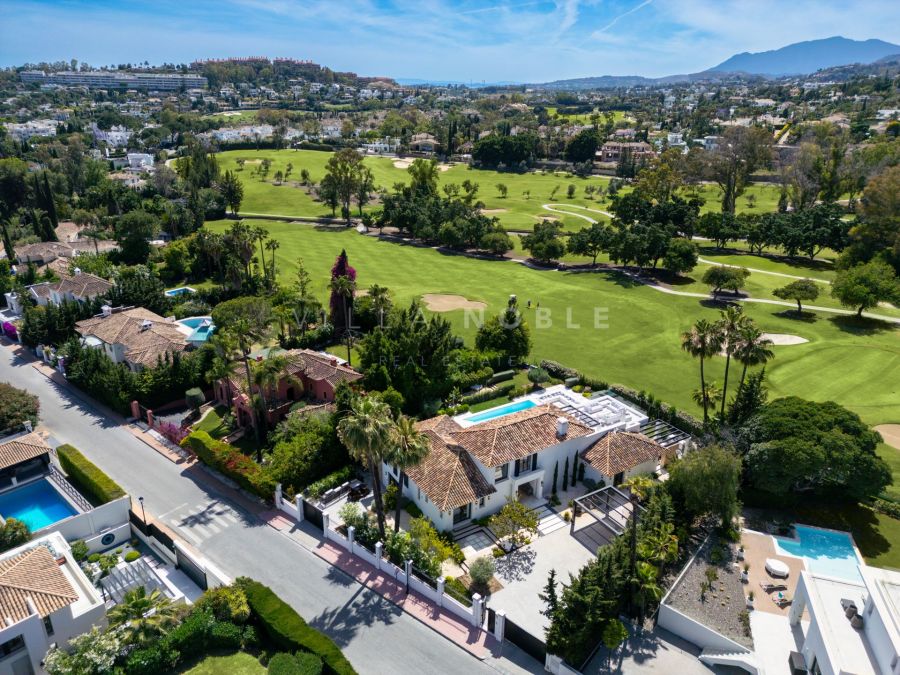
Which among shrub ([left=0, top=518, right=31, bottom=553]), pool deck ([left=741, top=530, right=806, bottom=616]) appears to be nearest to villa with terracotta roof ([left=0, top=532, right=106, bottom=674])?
shrub ([left=0, top=518, right=31, bottom=553])

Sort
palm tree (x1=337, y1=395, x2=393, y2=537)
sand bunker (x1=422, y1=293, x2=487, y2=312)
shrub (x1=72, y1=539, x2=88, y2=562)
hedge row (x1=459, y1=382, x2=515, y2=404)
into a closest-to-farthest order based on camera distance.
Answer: palm tree (x1=337, y1=395, x2=393, y2=537) → shrub (x1=72, y1=539, x2=88, y2=562) → hedge row (x1=459, y1=382, x2=515, y2=404) → sand bunker (x1=422, y1=293, x2=487, y2=312)

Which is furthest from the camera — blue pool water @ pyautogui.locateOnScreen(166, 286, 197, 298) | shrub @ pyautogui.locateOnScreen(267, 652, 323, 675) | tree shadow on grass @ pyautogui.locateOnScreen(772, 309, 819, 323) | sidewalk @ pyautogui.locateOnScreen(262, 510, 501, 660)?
blue pool water @ pyautogui.locateOnScreen(166, 286, 197, 298)

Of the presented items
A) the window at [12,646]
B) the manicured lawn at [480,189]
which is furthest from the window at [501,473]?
the manicured lawn at [480,189]

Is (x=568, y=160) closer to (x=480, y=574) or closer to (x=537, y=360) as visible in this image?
(x=537, y=360)

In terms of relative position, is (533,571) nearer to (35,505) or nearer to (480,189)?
(35,505)

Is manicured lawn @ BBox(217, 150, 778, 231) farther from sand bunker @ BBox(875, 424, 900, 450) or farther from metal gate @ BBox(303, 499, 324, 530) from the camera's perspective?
metal gate @ BBox(303, 499, 324, 530)

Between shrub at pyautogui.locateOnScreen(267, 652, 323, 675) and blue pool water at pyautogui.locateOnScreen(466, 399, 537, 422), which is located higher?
blue pool water at pyautogui.locateOnScreen(466, 399, 537, 422)
